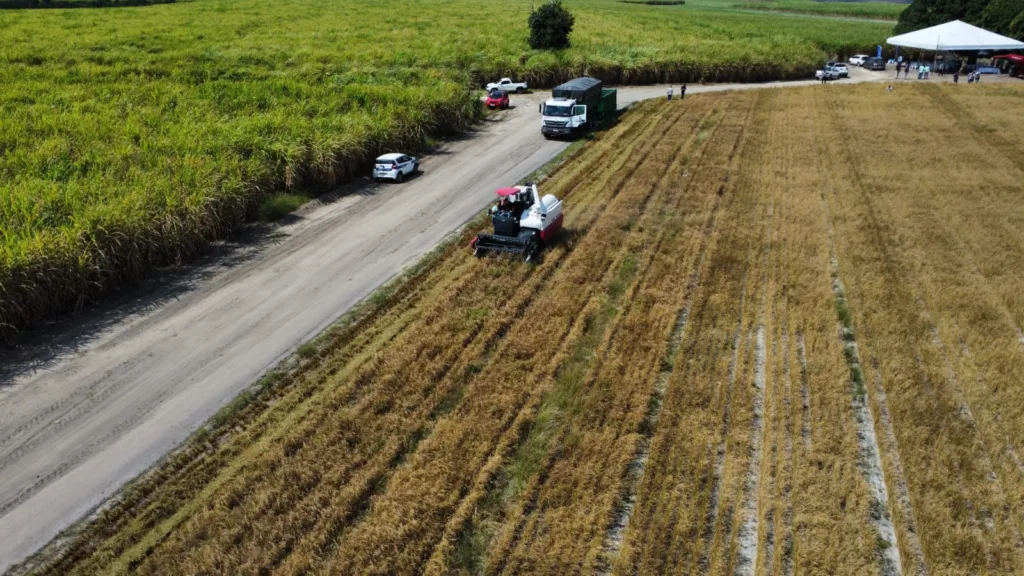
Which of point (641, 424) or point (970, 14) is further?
point (970, 14)

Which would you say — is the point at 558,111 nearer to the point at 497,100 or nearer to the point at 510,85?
A: the point at 497,100

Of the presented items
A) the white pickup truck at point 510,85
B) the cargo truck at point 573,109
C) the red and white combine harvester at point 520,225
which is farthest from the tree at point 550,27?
the red and white combine harvester at point 520,225

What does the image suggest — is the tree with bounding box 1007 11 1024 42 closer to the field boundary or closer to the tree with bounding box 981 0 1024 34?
the tree with bounding box 981 0 1024 34

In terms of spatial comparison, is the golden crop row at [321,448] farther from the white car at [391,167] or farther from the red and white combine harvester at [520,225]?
the white car at [391,167]

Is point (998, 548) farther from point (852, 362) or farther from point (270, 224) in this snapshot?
point (270, 224)

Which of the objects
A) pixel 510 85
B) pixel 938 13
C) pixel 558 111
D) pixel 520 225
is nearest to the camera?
pixel 520 225

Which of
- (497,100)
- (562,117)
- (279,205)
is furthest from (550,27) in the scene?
(279,205)
